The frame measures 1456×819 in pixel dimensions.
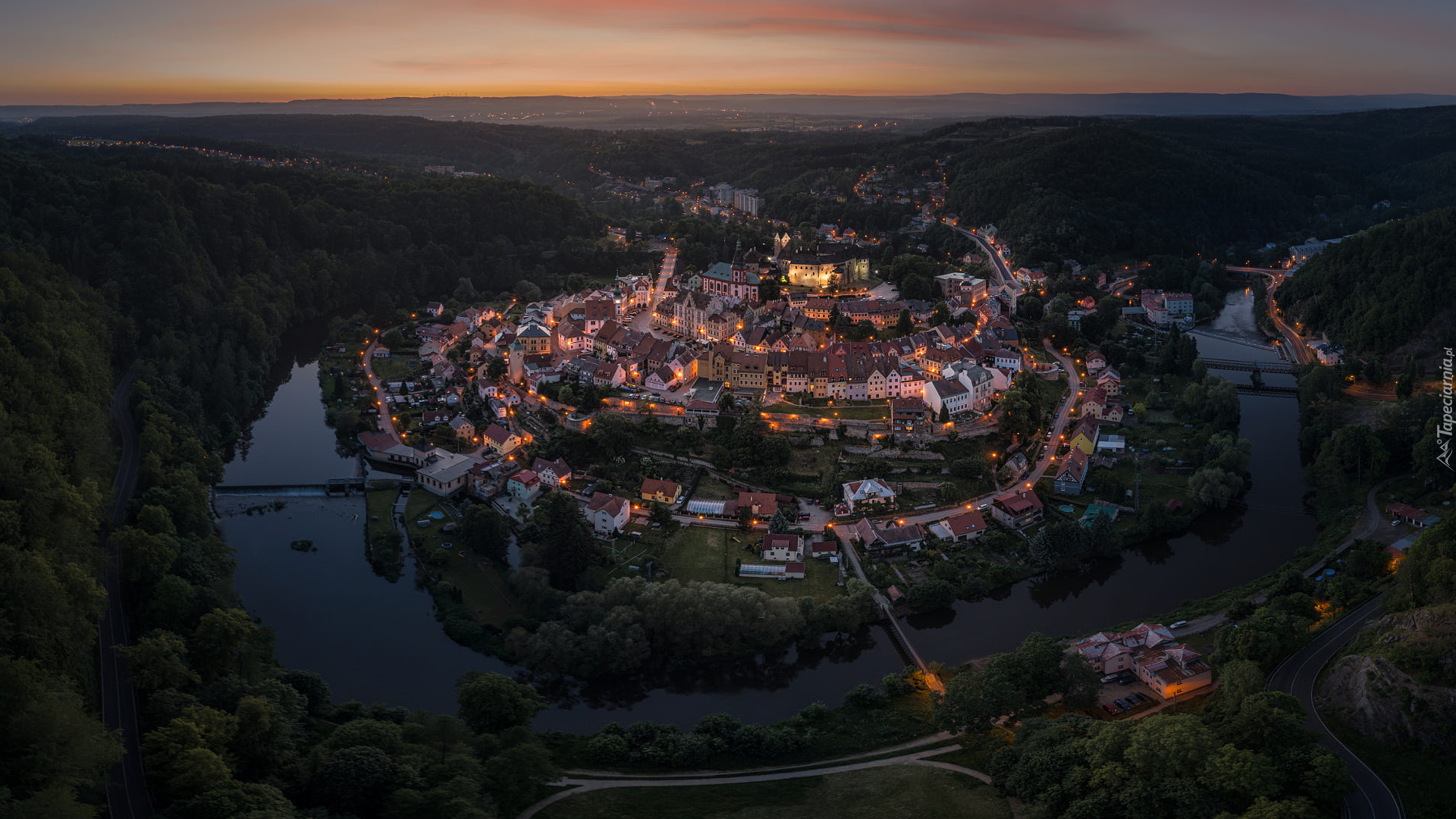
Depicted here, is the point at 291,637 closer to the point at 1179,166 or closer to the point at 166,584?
the point at 166,584

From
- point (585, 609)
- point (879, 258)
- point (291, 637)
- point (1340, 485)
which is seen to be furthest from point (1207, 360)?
point (291, 637)

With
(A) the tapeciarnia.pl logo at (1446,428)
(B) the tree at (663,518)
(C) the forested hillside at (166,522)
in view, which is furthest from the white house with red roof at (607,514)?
(A) the tapeciarnia.pl logo at (1446,428)

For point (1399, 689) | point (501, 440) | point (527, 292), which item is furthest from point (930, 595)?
point (527, 292)

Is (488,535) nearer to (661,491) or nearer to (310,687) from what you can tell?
(661,491)

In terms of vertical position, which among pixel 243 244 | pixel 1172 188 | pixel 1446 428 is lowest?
pixel 1446 428

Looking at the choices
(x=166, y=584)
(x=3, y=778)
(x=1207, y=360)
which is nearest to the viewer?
(x=3, y=778)
